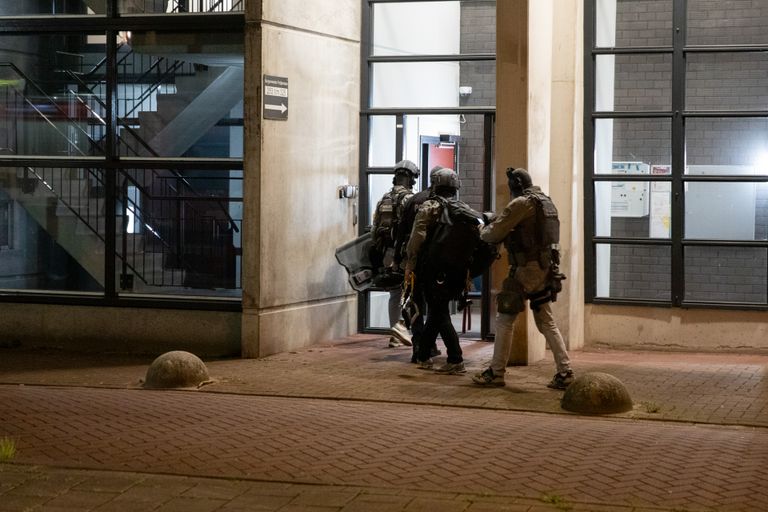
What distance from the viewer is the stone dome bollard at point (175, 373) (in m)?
10.7

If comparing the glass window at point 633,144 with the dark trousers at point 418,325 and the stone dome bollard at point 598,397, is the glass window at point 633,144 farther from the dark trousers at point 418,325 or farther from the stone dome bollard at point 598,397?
the stone dome bollard at point 598,397

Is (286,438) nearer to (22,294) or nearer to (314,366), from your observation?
(314,366)

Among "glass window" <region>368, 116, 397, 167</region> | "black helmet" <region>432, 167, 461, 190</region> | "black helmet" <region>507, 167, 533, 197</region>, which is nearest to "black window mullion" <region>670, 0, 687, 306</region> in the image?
"black helmet" <region>432, 167, 461, 190</region>

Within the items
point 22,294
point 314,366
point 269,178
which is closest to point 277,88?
point 269,178

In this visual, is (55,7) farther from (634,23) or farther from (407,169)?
(634,23)

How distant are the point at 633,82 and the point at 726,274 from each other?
7.86ft

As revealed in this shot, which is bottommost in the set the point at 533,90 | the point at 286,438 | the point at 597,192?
the point at 286,438

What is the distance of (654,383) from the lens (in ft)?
35.8

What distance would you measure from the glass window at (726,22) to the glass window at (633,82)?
463 millimetres

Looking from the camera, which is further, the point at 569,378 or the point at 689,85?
the point at 689,85

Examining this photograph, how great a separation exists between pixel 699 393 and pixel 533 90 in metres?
3.50

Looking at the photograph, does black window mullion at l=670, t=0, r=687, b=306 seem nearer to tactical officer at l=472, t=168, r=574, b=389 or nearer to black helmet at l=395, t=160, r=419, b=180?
black helmet at l=395, t=160, r=419, b=180

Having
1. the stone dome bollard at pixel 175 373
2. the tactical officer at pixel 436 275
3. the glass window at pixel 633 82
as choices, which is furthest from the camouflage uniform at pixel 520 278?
the glass window at pixel 633 82

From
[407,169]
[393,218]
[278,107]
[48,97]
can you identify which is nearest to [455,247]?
[393,218]
